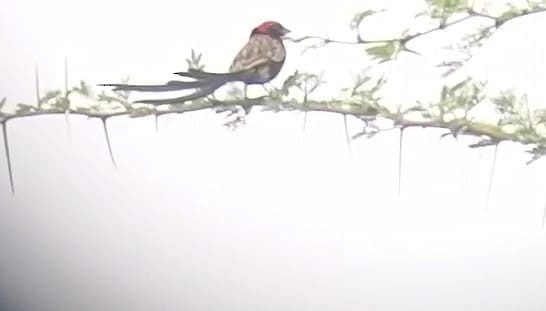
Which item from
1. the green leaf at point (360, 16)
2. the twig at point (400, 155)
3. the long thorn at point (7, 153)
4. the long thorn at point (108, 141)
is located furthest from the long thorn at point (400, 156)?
the long thorn at point (7, 153)

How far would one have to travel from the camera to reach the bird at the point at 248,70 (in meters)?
0.80

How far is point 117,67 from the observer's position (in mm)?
825

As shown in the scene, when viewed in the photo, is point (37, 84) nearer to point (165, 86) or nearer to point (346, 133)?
point (165, 86)

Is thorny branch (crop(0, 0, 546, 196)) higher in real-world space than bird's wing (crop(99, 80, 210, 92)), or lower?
lower

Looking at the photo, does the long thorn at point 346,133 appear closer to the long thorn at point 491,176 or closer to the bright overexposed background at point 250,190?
the bright overexposed background at point 250,190

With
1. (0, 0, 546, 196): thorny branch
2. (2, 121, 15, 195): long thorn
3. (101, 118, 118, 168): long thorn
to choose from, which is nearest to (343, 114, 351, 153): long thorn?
(0, 0, 546, 196): thorny branch

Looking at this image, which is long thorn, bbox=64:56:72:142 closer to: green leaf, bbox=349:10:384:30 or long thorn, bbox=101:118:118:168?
long thorn, bbox=101:118:118:168

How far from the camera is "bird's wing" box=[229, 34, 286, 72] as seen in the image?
804 millimetres

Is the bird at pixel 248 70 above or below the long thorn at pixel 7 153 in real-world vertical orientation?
above

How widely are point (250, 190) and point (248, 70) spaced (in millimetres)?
139

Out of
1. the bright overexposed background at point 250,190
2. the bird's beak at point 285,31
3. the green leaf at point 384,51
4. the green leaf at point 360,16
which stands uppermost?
the green leaf at point 360,16

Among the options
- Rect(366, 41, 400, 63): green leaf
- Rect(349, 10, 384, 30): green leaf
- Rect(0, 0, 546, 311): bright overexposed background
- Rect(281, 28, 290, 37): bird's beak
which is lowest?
Rect(0, 0, 546, 311): bright overexposed background

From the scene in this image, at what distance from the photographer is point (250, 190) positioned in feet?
2.86

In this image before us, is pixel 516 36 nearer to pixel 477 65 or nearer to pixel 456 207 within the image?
pixel 477 65
